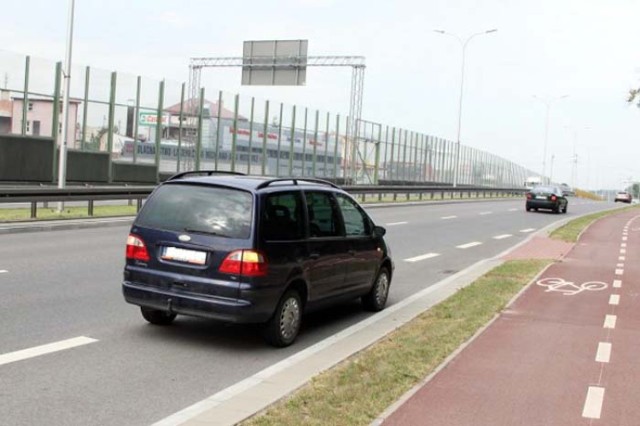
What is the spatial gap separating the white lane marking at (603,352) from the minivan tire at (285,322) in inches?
114

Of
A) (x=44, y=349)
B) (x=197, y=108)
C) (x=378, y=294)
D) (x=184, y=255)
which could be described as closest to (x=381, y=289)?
(x=378, y=294)

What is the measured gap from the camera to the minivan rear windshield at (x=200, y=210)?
680 cm

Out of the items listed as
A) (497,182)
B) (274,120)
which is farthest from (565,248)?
(497,182)

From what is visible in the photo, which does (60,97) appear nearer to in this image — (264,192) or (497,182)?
(264,192)

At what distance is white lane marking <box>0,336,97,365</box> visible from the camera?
6008 millimetres

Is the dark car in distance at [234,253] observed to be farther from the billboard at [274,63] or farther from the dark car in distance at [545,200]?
the billboard at [274,63]

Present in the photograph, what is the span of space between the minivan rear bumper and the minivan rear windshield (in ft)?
1.96

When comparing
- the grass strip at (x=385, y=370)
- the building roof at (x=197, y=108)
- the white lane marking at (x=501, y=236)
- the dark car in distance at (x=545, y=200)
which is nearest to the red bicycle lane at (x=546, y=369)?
the grass strip at (x=385, y=370)

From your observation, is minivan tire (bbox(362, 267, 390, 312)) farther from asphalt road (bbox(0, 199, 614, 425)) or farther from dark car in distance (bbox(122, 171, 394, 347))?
dark car in distance (bbox(122, 171, 394, 347))

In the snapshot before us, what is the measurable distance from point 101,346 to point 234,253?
1.51 meters

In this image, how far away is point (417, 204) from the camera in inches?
1462

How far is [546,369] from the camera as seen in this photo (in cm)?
618

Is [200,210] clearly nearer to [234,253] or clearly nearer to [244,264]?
[234,253]

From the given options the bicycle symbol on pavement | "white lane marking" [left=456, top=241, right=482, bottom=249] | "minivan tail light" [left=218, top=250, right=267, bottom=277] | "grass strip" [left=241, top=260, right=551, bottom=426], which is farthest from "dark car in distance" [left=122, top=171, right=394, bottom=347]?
"white lane marking" [left=456, top=241, right=482, bottom=249]
